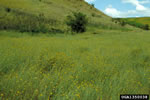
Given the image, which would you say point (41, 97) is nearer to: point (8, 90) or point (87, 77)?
point (8, 90)

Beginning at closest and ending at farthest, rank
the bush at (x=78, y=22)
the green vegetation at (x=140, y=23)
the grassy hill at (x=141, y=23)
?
the bush at (x=78, y=22)
the green vegetation at (x=140, y=23)
the grassy hill at (x=141, y=23)

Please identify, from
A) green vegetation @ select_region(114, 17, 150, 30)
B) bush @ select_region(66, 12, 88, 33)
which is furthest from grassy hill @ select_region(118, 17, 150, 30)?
bush @ select_region(66, 12, 88, 33)

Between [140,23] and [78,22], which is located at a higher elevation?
[140,23]

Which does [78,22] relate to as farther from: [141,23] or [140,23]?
[141,23]

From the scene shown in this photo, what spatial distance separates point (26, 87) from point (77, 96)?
3.37ft

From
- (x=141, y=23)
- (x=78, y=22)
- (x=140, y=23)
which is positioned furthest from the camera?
(x=141, y=23)

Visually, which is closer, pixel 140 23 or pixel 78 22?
pixel 78 22

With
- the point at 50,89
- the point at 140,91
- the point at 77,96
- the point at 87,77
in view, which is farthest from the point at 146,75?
the point at 50,89

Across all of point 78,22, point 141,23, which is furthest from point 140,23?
point 78,22

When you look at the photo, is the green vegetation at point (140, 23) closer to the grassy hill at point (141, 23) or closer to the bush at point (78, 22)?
the grassy hill at point (141, 23)

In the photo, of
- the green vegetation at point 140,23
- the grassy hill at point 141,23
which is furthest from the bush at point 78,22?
the grassy hill at point 141,23

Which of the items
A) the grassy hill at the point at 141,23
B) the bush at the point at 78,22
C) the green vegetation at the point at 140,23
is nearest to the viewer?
the bush at the point at 78,22

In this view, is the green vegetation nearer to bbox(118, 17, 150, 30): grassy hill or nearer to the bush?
bbox(118, 17, 150, 30): grassy hill

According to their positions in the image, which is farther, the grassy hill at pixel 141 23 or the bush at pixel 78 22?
the grassy hill at pixel 141 23
